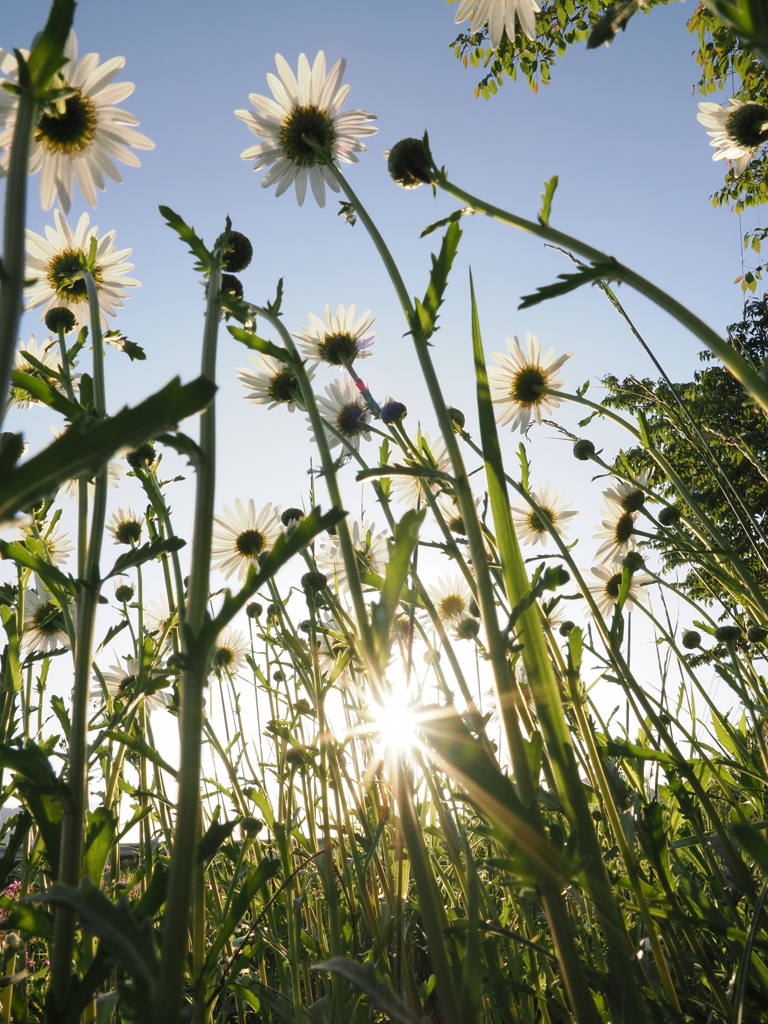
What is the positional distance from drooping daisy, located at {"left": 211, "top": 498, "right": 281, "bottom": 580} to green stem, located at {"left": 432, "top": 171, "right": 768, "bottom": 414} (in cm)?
184

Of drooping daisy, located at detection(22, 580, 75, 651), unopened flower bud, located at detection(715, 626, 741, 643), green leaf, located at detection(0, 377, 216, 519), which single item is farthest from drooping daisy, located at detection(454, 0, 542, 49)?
drooping daisy, located at detection(22, 580, 75, 651)

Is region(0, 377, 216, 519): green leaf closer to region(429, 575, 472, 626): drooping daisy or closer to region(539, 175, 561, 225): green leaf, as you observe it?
region(539, 175, 561, 225): green leaf

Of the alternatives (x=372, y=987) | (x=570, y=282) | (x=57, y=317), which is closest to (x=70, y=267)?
(x=57, y=317)

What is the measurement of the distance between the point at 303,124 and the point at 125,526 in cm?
163

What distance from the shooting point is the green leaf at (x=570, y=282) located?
915mm

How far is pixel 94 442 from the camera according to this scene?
0.56m

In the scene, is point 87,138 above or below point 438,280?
above

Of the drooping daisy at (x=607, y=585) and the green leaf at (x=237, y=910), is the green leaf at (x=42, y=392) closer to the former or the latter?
the green leaf at (x=237, y=910)

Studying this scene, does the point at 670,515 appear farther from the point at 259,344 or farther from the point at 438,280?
the point at 259,344

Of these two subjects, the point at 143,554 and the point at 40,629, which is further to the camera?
the point at 40,629

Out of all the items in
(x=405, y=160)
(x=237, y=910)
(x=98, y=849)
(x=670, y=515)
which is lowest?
(x=237, y=910)

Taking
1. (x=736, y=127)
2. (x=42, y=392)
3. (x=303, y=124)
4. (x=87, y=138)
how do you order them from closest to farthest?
(x=42, y=392), (x=87, y=138), (x=303, y=124), (x=736, y=127)

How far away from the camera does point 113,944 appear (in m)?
0.61

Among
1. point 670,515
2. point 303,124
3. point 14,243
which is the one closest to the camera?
point 14,243
